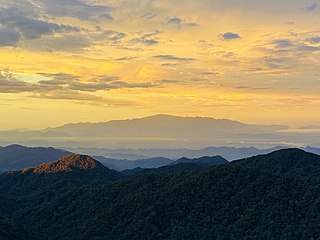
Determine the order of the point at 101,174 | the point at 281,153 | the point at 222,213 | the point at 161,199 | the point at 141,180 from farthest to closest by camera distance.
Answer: the point at 101,174, the point at 281,153, the point at 141,180, the point at 161,199, the point at 222,213

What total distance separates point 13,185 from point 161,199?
87.6 metres

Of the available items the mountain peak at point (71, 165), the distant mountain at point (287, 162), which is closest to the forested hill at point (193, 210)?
the distant mountain at point (287, 162)

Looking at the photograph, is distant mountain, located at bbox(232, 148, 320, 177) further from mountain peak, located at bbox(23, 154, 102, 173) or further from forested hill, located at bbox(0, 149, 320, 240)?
mountain peak, located at bbox(23, 154, 102, 173)

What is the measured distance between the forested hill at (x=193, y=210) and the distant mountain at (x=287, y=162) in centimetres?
3612

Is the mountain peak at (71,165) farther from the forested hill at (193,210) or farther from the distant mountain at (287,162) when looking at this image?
the forested hill at (193,210)

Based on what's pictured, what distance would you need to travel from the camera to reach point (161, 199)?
97938 millimetres

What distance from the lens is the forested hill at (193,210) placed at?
85.7 m

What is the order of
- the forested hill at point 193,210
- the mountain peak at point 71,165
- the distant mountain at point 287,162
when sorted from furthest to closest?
the mountain peak at point 71,165, the distant mountain at point 287,162, the forested hill at point 193,210

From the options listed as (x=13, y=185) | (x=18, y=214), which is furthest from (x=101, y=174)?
(x=18, y=214)

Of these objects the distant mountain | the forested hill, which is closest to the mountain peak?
the distant mountain

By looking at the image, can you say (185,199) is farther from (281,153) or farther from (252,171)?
(281,153)

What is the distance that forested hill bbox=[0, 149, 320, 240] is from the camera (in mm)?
85688

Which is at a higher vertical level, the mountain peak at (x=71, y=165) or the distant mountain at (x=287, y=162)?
the distant mountain at (x=287, y=162)

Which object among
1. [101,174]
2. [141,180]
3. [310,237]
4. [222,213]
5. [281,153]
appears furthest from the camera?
[101,174]
